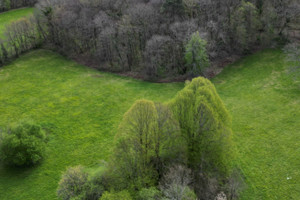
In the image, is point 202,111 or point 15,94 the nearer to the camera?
point 202,111

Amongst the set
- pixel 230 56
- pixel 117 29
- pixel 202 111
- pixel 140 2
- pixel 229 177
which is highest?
pixel 140 2

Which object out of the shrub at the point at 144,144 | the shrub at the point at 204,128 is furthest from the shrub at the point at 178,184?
the shrub at the point at 204,128

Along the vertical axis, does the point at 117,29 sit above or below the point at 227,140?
above

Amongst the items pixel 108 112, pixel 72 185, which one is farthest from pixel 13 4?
pixel 72 185

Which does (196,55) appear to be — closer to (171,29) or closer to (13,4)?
(171,29)

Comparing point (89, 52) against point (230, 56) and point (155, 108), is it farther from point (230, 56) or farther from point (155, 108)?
point (155, 108)

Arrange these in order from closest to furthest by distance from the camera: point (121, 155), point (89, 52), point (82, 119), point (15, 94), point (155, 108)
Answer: point (121, 155) → point (155, 108) → point (82, 119) → point (15, 94) → point (89, 52)

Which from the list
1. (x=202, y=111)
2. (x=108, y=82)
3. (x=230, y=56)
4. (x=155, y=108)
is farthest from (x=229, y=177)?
(x=230, y=56)

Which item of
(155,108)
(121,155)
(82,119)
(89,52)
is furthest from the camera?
(89,52)
